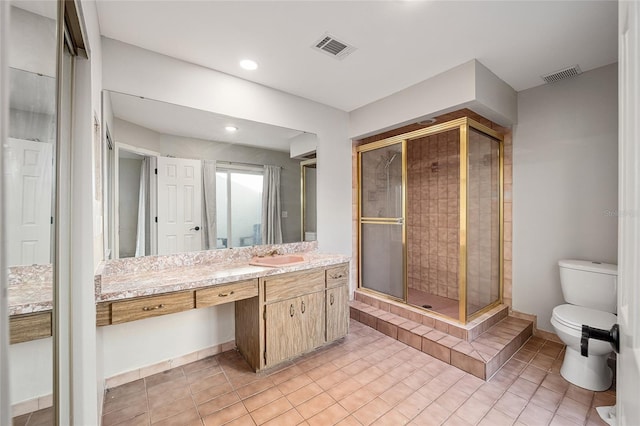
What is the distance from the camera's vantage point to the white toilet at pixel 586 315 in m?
1.95

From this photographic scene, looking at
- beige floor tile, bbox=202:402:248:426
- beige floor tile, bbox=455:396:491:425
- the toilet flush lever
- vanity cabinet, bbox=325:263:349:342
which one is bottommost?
beige floor tile, bbox=202:402:248:426

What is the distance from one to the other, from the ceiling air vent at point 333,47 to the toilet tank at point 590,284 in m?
2.61

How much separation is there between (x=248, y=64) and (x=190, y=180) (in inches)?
43.0

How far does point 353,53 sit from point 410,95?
33.3 inches

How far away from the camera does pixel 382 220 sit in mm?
3312

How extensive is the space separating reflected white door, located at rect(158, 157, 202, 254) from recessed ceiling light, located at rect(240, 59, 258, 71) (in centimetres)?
90

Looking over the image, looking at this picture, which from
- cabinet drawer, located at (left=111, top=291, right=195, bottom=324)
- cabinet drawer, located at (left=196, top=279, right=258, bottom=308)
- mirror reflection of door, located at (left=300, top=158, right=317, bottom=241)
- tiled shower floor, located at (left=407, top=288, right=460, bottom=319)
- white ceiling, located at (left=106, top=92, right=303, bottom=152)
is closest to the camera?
cabinet drawer, located at (left=111, top=291, right=195, bottom=324)

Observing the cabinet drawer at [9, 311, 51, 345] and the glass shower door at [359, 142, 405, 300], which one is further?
the glass shower door at [359, 142, 405, 300]

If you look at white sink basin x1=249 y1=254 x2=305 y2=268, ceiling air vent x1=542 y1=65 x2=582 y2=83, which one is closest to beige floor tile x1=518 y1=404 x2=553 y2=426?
white sink basin x1=249 y1=254 x2=305 y2=268

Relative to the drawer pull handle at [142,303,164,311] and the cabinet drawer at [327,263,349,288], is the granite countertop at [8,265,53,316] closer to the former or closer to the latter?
the drawer pull handle at [142,303,164,311]

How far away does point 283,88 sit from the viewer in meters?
2.76

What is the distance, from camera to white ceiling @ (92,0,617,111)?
1.69 m

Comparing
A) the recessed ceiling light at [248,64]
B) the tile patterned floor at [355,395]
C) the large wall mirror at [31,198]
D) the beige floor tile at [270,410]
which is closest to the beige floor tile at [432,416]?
the tile patterned floor at [355,395]

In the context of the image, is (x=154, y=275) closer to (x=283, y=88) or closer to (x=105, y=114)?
(x=105, y=114)
